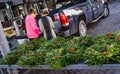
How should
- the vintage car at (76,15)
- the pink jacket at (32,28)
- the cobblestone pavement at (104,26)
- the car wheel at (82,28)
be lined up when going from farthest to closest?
the cobblestone pavement at (104,26) → the car wheel at (82,28) → the vintage car at (76,15) → the pink jacket at (32,28)

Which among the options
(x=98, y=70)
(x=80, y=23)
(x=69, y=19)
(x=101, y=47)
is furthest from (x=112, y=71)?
(x=80, y=23)

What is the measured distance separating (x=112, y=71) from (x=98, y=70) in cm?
19

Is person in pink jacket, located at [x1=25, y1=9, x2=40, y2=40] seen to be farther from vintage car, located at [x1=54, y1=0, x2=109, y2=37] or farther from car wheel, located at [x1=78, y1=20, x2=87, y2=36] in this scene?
car wheel, located at [x1=78, y1=20, x2=87, y2=36]

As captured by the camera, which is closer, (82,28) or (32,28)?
(32,28)

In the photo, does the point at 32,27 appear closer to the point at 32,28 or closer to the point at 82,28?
the point at 32,28

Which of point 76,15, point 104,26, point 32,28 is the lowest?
point 104,26

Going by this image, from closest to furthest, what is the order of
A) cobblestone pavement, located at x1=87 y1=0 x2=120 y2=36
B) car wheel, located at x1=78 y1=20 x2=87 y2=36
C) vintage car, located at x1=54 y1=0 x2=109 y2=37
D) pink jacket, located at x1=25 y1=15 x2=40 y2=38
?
pink jacket, located at x1=25 y1=15 x2=40 y2=38 < vintage car, located at x1=54 y1=0 x2=109 y2=37 < car wheel, located at x1=78 y1=20 x2=87 y2=36 < cobblestone pavement, located at x1=87 y1=0 x2=120 y2=36

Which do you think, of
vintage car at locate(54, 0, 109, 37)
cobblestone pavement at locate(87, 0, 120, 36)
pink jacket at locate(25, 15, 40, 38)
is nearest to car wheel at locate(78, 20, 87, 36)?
vintage car at locate(54, 0, 109, 37)

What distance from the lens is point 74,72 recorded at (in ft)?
11.9

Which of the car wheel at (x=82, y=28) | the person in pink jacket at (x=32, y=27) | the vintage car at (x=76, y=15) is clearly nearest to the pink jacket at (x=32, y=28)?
the person in pink jacket at (x=32, y=27)

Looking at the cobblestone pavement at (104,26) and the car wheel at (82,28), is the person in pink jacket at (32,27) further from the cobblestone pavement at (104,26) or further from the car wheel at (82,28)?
the cobblestone pavement at (104,26)

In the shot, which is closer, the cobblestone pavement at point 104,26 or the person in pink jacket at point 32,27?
the person in pink jacket at point 32,27

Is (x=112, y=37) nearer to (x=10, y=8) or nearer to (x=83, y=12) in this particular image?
(x=83, y=12)

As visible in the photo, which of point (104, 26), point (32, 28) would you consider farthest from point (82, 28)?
point (32, 28)
